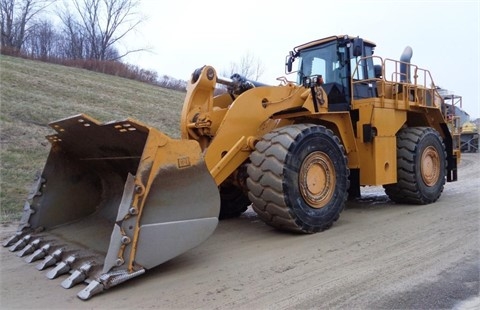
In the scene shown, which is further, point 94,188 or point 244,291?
point 94,188

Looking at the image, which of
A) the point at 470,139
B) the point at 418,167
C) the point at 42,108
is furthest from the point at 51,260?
the point at 470,139

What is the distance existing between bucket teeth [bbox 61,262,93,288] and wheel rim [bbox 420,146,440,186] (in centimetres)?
587

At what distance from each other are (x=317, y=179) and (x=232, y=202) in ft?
5.16

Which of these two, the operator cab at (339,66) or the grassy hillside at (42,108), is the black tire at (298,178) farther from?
the grassy hillside at (42,108)

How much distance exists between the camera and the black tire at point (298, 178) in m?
4.90

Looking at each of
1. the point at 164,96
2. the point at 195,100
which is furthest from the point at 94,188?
the point at 164,96

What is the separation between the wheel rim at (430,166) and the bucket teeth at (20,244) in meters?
6.15

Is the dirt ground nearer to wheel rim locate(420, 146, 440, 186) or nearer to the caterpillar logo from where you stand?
the caterpillar logo

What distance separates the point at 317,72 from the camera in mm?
7273

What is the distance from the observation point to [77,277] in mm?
3551

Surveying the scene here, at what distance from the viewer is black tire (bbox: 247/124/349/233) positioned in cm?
490

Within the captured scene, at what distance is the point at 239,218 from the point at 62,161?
270 centimetres

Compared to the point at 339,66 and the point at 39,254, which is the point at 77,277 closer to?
the point at 39,254

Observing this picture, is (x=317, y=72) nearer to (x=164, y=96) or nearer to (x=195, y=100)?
(x=195, y=100)
